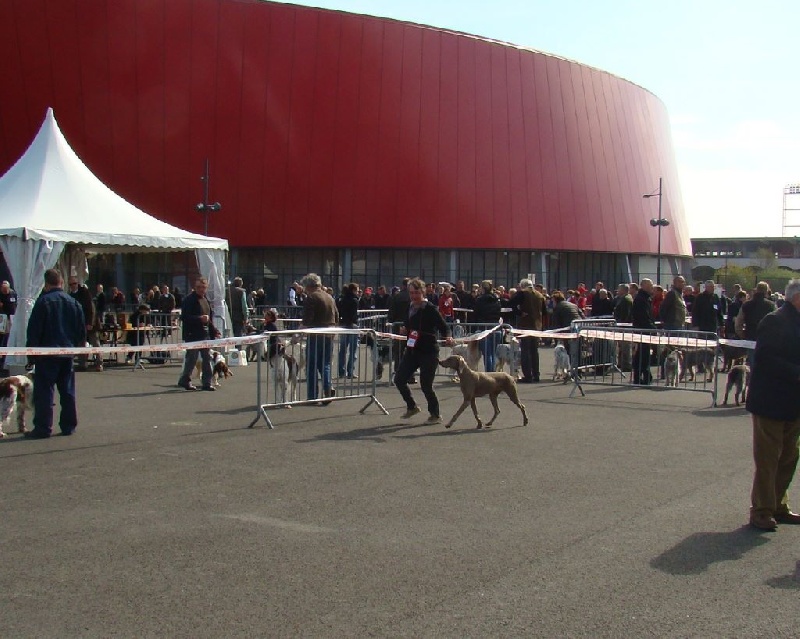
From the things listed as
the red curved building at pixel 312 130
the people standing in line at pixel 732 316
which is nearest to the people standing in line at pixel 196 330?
the people standing in line at pixel 732 316

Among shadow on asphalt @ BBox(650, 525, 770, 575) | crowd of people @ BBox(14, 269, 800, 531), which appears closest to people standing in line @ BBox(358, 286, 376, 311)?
crowd of people @ BBox(14, 269, 800, 531)

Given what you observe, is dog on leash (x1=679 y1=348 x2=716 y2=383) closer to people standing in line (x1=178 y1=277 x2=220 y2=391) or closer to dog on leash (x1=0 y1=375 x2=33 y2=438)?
people standing in line (x1=178 y1=277 x2=220 y2=391)

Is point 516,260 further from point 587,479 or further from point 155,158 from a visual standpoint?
point 587,479

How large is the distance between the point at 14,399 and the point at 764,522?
7.90 metres

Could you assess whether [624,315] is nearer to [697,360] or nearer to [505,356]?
[697,360]

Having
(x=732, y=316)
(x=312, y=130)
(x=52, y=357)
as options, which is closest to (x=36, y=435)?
(x=52, y=357)

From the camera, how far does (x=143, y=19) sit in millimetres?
39969

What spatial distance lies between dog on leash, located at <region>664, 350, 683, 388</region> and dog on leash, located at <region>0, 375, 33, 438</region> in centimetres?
1025

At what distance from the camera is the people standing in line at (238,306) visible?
69.0ft

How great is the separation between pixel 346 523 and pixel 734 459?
189 inches

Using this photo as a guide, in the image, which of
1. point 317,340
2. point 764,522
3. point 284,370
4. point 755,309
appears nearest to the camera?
point 764,522

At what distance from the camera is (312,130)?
4200cm

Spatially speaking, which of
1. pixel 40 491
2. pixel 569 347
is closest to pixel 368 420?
pixel 40 491

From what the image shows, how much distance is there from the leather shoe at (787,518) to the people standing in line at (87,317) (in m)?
11.9
